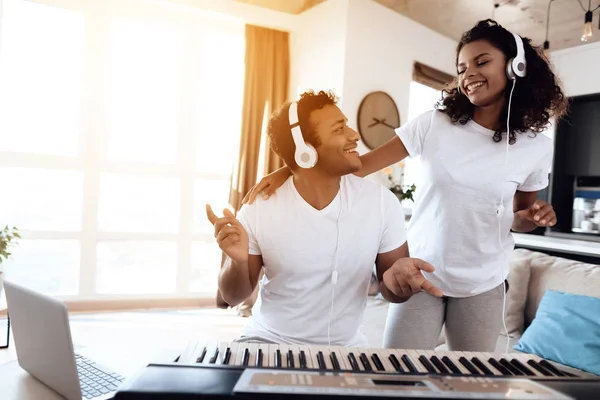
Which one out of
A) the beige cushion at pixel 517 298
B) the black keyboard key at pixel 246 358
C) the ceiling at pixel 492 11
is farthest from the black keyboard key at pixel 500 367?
the ceiling at pixel 492 11

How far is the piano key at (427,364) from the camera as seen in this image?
778 millimetres

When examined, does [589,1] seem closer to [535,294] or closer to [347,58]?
[347,58]

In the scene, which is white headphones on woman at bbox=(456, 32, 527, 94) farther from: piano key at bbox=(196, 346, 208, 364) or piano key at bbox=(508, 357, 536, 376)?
piano key at bbox=(196, 346, 208, 364)

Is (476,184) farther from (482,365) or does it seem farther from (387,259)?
(482,365)

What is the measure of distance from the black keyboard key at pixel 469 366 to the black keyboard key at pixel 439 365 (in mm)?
41

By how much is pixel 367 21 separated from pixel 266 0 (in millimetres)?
917

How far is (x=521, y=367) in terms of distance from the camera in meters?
0.80

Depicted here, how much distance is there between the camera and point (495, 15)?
409cm

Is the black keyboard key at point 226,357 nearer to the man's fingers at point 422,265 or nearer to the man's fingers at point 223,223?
the man's fingers at point 223,223

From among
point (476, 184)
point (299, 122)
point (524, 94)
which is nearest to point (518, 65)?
point (524, 94)

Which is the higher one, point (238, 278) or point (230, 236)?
point (230, 236)

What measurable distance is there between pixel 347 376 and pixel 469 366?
25cm

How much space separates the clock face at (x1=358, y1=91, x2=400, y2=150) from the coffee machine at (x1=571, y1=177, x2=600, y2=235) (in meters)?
2.10

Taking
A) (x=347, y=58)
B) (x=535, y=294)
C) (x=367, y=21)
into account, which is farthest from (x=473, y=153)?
(x=367, y=21)
